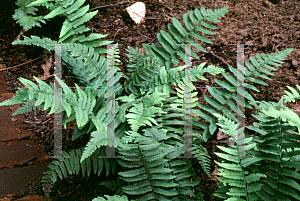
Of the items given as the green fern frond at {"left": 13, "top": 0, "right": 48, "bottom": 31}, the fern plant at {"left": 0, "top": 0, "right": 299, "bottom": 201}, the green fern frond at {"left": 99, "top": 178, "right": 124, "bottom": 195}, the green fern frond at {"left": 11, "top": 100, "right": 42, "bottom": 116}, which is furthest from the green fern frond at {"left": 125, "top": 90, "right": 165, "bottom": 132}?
the green fern frond at {"left": 13, "top": 0, "right": 48, "bottom": 31}

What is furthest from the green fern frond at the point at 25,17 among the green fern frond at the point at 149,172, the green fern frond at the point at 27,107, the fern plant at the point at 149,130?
the green fern frond at the point at 149,172

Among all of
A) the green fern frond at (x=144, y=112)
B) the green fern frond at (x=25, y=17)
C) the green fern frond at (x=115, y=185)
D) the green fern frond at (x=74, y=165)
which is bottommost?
the green fern frond at (x=115, y=185)

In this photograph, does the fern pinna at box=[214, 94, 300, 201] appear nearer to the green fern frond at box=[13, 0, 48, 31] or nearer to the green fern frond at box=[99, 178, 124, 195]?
the green fern frond at box=[99, 178, 124, 195]

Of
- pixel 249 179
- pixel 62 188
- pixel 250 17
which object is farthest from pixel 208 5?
pixel 62 188

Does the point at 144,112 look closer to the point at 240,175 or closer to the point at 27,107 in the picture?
the point at 240,175

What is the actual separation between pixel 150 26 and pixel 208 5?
91 cm

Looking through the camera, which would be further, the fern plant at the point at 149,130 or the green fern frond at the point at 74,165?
the green fern frond at the point at 74,165

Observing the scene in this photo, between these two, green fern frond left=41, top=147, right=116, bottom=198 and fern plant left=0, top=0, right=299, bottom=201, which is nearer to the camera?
fern plant left=0, top=0, right=299, bottom=201

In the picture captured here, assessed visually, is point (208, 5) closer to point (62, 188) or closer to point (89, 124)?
point (89, 124)

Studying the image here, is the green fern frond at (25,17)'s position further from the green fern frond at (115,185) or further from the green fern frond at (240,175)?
the green fern frond at (240,175)

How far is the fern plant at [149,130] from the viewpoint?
1.53 m

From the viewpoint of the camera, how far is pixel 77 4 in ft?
6.93

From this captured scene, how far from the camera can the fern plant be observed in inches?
60.3

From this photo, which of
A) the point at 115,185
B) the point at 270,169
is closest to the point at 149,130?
the point at 115,185
